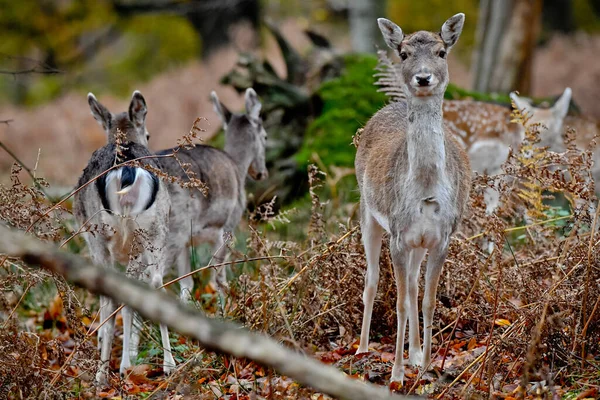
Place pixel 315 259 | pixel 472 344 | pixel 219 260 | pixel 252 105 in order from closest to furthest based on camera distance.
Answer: pixel 315 259 → pixel 472 344 → pixel 219 260 → pixel 252 105

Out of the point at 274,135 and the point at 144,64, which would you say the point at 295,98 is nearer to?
the point at 274,135

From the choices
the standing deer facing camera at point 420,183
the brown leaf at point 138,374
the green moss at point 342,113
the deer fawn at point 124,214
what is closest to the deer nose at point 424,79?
the standing deer facing camera at point 420,183

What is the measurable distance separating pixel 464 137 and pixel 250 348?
7475 mm

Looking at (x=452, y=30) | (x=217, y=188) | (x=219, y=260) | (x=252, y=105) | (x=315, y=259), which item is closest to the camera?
(x=452, y=30)

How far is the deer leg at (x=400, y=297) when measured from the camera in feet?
14.6

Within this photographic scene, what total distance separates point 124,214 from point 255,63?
19.3 ft

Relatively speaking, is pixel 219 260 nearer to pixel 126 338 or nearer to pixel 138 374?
pixel 126 338

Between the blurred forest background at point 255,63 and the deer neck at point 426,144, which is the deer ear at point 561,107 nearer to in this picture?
the blurred forest background at point 255,63

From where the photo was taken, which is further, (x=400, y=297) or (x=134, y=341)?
(x=134, y=341)

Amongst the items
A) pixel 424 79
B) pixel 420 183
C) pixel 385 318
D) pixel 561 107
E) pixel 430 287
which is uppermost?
pixel 561 107

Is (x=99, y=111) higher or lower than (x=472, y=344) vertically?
higher

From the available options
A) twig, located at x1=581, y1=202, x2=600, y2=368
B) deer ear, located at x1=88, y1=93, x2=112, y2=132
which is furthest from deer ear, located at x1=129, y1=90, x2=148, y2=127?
twig, located at x1=581, y1=202, x2=600, y2=368

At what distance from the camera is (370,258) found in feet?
17.2

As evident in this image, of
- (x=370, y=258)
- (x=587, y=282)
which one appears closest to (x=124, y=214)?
(x=370, y=258)
